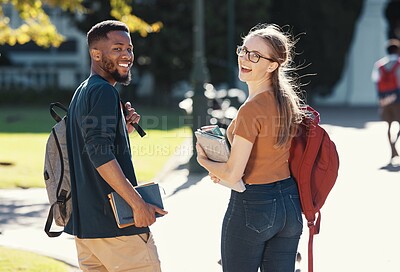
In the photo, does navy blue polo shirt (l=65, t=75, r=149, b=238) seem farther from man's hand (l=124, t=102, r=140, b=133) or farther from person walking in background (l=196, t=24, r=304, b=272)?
person walking in background (l=196, t=24, r=304, b=272)

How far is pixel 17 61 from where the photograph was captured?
133ft

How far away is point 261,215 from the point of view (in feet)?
12.9

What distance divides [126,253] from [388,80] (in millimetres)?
9439

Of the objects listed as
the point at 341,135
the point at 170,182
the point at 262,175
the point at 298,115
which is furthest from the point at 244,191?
the point at 341,135

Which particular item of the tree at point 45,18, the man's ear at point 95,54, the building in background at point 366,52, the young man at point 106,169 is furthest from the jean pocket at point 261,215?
the building in background at point 366,52

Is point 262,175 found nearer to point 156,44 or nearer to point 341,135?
point 341,135

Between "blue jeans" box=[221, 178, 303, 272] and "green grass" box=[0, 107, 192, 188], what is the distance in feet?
23.8

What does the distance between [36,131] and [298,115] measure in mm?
16713

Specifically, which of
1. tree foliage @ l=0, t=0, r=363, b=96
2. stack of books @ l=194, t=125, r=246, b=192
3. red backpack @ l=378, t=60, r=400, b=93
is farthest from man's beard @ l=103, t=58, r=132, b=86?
tree foliage @ l=0, t=0, r=363, b=96

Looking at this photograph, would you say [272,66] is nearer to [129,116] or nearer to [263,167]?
[263,167]

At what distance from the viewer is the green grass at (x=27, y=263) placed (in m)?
6.02

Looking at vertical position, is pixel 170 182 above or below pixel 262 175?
below

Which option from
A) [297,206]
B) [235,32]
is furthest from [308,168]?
[235,32]

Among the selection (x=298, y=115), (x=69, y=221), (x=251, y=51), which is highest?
(x=251, y=51)
